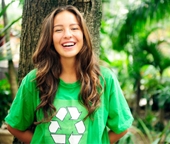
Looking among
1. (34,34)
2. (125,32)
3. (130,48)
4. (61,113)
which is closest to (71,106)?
(61,113)

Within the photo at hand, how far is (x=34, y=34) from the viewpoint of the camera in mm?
1951

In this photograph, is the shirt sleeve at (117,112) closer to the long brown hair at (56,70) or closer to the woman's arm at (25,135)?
the long brown hair at (56,70)

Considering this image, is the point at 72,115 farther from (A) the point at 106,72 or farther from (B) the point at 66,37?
(B) the point at 66,37

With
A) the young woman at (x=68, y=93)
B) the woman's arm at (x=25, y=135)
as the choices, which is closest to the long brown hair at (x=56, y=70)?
the young woman at (x=68, y=93)

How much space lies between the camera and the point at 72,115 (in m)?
1.53

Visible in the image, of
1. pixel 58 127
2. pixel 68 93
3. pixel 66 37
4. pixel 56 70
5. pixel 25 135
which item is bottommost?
pixel 25 135

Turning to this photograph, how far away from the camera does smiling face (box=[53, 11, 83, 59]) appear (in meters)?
1.52

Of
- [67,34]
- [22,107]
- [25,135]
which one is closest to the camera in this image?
[67,34]

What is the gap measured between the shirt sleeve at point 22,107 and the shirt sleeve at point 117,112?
0.45m

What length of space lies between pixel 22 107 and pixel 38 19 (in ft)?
2.08

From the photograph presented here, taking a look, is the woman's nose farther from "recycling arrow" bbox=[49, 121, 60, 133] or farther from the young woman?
"recycling arrow" bbox=[49, 121, 60, 133]

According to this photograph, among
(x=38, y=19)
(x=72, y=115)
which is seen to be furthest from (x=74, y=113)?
(x=38, y=19)

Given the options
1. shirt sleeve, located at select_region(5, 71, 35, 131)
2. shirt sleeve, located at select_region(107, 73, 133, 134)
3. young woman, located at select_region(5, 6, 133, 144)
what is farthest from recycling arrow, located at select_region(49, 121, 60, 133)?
shirt sleeve, located at select_region(107, 73, 133, 134)

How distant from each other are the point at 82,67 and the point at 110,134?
0.44 m
